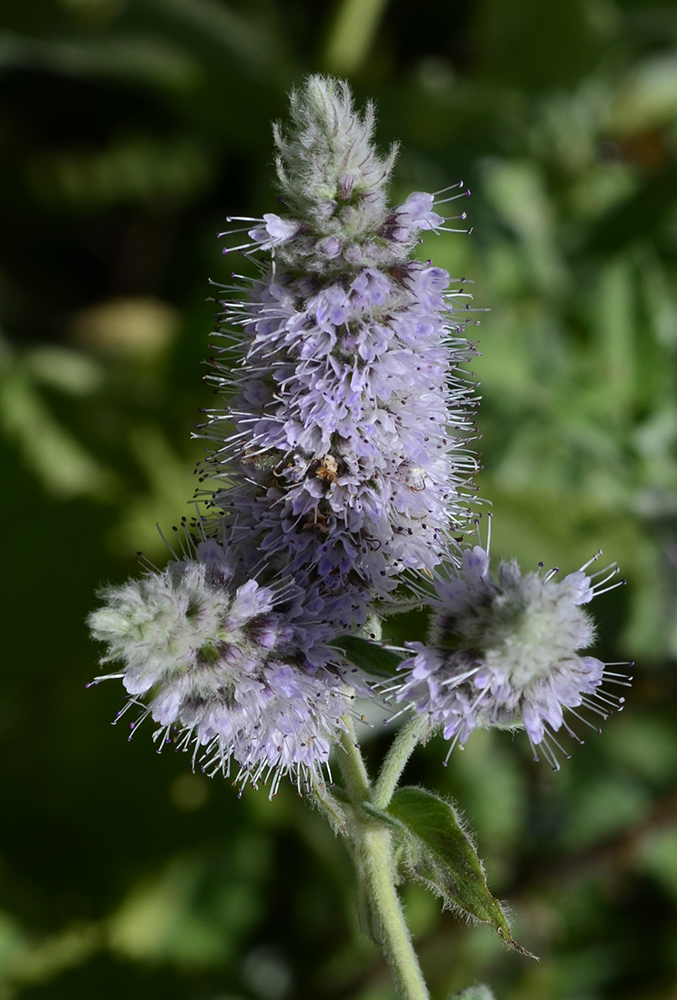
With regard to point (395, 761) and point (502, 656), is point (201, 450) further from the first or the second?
point (502, 656)

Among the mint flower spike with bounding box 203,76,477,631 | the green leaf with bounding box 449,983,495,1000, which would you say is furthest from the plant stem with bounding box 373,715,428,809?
the green leaf with bounding box 449,983,495,1000

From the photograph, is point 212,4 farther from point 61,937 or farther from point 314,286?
point 61,937

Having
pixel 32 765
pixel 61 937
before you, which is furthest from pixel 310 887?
pixel 32 765

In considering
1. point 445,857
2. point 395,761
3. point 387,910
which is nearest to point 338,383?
point 395,761

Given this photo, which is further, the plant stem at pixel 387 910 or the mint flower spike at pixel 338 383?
the plant stem at pixel 387 910

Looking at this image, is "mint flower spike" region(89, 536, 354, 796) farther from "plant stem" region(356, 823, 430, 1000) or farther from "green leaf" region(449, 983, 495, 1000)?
"green leaf" region(449, 983, 495, 1000)

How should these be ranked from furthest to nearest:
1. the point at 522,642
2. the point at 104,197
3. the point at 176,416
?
1. the point at 104,197
2. the point at 176,416
3. the point at 522,642

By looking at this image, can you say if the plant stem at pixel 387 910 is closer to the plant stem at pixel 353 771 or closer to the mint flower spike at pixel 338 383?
the plant stem at pixel 353 771

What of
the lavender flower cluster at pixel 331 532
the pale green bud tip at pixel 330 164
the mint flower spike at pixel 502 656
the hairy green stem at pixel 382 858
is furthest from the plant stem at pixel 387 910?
the pale green bud tip at pixel 330 164
